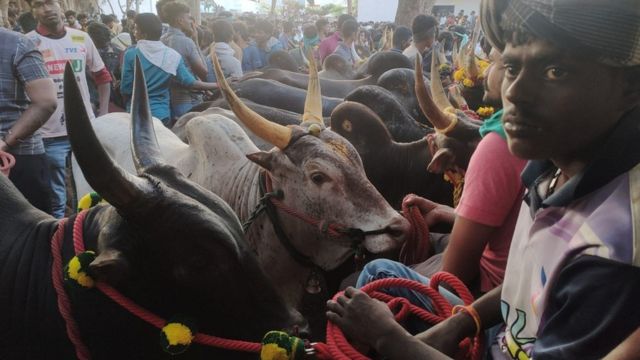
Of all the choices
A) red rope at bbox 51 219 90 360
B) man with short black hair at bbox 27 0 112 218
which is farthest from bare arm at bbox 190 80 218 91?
red rope at bbox 51 219 90 360

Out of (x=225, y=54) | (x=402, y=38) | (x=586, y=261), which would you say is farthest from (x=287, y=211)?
(x=402, y=38)

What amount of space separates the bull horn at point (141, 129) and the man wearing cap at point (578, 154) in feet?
4.40

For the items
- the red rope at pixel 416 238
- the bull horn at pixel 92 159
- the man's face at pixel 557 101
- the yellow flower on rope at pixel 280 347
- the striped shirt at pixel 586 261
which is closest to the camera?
the striped shirt at pixel 586 261

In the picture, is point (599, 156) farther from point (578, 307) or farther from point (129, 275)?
point (129, 275)

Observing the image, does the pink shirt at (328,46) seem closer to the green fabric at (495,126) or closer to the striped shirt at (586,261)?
the green fabric at (495,126)

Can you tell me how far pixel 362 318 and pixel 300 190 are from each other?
1166 millimetres

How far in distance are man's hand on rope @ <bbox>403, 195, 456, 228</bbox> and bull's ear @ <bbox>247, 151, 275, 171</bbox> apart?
749 millimetres

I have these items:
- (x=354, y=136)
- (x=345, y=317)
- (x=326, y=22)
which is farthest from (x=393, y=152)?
(x=326, y=22)

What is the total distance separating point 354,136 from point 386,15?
30.7m

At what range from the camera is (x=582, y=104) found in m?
1.20

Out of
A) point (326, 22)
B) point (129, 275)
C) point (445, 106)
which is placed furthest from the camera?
point (326, 22)

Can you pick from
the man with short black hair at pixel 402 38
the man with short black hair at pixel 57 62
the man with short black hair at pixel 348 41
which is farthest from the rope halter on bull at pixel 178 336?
the man with short black hair at pixel 348 41

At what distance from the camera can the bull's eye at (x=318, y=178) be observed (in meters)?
2.67

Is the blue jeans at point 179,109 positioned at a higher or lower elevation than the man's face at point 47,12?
lower
